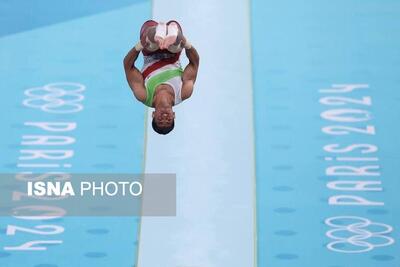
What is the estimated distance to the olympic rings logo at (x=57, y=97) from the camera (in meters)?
16.3

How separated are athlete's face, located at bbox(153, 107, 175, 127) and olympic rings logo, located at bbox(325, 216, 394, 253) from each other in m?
3.19

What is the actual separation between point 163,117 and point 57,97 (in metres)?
4.61

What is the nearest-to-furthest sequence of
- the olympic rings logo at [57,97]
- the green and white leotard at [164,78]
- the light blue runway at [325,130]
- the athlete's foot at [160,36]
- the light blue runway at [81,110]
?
the athlete's foot at [160,36] → the green and white leotard at [164,78] → the light blue runway at [81,110] → the light blue runway at [325,130] → the olympic rings logo at [57,97]

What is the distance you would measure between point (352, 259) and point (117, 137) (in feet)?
11.0

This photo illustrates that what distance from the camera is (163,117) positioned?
12.1 metres

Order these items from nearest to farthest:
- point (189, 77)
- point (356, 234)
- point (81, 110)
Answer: point (189, 77) → point (356, 234) → point (81, 110)

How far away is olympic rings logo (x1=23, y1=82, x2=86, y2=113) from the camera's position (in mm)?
16344

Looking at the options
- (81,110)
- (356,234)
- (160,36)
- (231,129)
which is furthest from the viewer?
(81,110)

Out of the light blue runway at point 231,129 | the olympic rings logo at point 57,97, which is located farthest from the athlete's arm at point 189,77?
the olympic rings logo at point 57,97

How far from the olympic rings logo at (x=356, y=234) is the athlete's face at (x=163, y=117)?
3.19 m

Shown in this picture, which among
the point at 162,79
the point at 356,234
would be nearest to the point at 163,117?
the point at 162,79

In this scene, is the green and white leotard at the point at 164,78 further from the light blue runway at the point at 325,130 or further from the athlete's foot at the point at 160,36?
the light blue runway at the point at 325,130

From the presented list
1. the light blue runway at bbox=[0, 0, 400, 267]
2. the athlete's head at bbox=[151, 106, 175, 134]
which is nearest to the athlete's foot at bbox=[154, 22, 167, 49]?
the athlete's head at bbox=[151, 106, 175, 134]

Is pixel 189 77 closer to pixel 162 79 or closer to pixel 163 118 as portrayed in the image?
pixel 162 79
